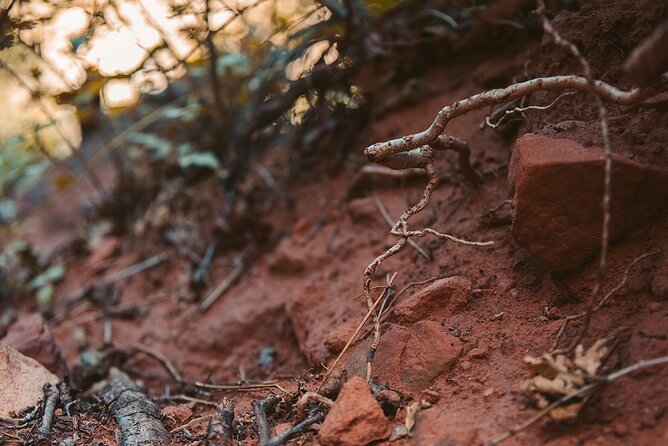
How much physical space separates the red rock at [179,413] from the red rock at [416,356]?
77 centimetres

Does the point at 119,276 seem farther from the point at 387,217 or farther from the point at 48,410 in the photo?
the point at 387,217

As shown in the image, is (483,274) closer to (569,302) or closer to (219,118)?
(569,302)

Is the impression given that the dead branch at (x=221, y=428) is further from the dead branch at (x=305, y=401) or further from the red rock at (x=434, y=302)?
the red rock at (x=434, y=302)

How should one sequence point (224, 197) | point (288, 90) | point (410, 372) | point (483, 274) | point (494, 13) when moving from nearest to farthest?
point (410, 372), point (483, 274), point (494, 13), point (288, 90), point (224, 197)

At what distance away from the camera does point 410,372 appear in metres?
1.70

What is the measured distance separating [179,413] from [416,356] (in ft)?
3.08

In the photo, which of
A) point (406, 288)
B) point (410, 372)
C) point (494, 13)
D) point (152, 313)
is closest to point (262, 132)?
point (152, 313)

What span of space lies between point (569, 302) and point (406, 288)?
23.1 inches

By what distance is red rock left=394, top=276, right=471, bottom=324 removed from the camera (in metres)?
1.89

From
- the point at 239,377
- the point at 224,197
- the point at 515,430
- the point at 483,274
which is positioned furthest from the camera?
the point at 224,197

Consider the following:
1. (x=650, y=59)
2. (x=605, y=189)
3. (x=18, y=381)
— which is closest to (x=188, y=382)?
(x=18, y=381)

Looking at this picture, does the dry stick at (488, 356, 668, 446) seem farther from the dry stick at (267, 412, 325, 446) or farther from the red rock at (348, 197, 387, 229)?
the red rock at (348, 197, 387, 229)

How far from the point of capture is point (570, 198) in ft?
5.30

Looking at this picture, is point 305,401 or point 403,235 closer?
point 305,401
